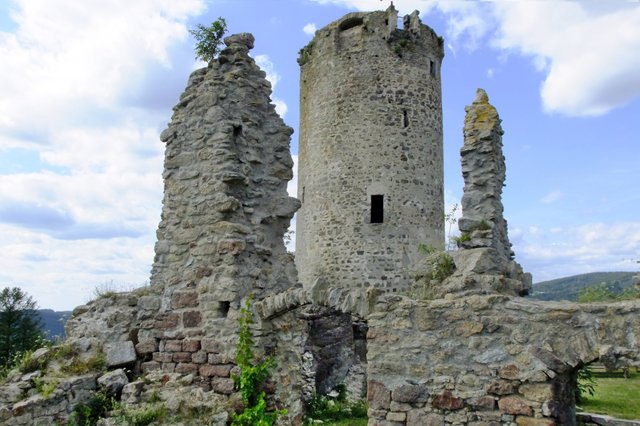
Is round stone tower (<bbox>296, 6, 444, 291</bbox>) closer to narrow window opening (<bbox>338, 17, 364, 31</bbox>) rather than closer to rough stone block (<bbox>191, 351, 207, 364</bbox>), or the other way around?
narrow window opening (<bbox>338, 17, 364, 31</bbox>)

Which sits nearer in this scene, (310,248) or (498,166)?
(498,166)

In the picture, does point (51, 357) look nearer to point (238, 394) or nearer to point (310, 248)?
point (238, 394)

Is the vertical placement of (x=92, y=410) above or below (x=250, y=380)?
below

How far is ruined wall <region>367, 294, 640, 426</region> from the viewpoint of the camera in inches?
203

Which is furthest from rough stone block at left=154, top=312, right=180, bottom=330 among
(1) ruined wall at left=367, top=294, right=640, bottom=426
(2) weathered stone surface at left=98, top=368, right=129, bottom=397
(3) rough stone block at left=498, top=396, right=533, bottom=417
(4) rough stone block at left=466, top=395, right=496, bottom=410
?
(3) rough stone block at left=498, top=396, right=533, bottom=417

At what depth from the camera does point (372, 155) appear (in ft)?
54.0

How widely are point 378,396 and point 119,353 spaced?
138 inches

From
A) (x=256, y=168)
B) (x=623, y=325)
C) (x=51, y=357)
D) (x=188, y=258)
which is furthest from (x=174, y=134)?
(x=623, y=325)

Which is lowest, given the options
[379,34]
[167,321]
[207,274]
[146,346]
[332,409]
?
[332,409]

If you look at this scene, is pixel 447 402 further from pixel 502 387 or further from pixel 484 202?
pixel 484 202

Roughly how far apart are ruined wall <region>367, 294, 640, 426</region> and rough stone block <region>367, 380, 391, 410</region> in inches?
0.4

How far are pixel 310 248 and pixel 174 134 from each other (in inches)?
369

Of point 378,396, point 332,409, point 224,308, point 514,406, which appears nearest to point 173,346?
point 224,308

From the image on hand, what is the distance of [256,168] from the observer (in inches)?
310
